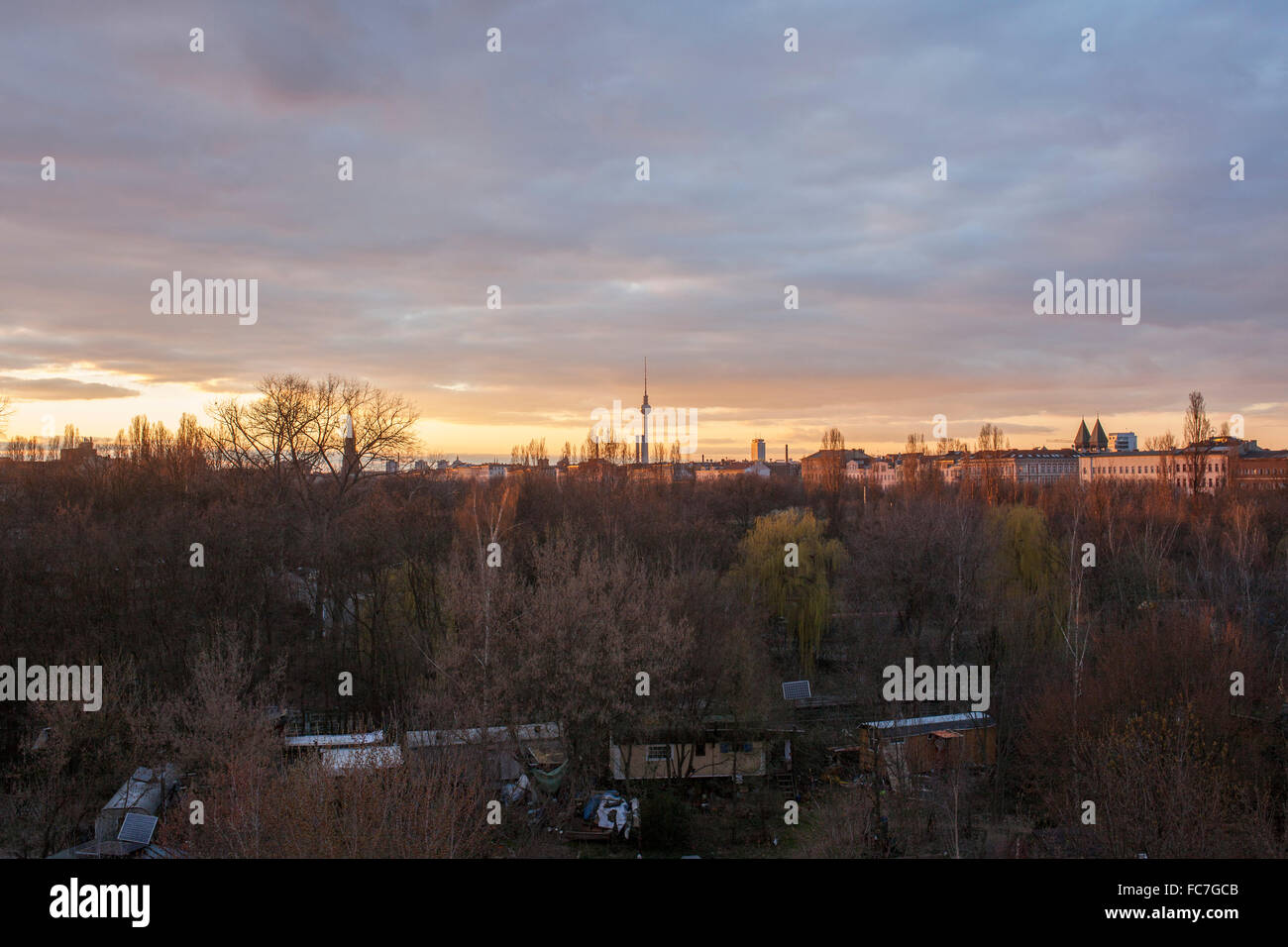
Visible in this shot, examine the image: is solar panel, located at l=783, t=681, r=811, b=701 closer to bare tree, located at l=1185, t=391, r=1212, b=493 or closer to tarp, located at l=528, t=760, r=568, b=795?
tarp, located at l=528, t=760, r=568, b=795

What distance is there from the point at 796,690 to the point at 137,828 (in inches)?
784

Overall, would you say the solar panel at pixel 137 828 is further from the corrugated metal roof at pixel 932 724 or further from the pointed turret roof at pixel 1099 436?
the pointed turret roof at pixel 1099 436

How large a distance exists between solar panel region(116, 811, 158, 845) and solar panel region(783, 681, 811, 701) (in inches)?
737

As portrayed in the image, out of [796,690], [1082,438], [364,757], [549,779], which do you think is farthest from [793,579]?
[1082,438]

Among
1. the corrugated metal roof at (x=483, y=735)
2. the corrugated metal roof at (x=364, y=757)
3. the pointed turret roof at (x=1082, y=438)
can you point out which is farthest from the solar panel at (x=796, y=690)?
the pointed turret roof at (x=1082, y=438)

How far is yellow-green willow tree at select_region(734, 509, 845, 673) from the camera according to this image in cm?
3247

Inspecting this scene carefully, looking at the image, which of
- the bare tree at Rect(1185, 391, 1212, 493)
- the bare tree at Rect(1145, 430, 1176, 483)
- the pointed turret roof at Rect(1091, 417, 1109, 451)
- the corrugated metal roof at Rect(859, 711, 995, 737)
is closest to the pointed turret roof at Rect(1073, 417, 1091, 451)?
the pointed turret roof at Rect(1091, 417, 1109, 451)

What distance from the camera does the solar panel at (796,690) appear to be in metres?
28.8

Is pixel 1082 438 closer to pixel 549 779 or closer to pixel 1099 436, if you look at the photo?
pixel 1099 436

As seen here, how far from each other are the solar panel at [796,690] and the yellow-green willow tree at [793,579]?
216 cm

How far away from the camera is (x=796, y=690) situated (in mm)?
29281
